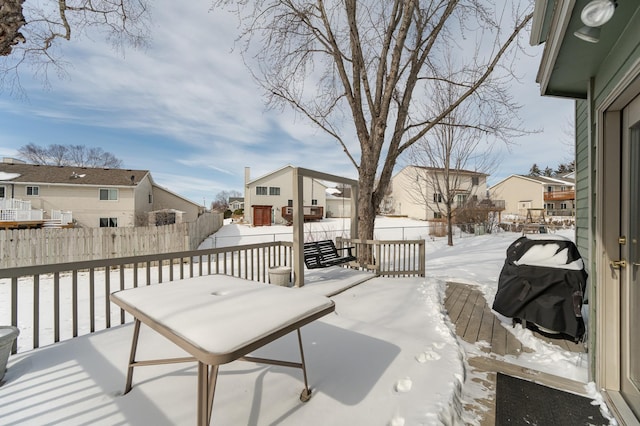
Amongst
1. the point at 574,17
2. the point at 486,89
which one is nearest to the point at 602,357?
the point at 574,17

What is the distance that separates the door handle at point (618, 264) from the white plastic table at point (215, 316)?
2115 millimetres

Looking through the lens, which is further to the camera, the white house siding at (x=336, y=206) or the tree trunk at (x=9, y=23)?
the white house siding at (x=336, y=206)

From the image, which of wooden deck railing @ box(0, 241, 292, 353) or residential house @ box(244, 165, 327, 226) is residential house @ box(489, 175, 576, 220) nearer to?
residential house @ box(244, 165, 327, 226)

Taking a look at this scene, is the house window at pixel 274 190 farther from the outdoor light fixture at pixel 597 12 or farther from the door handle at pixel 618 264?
the outdoor light fixture at pixel 597 12

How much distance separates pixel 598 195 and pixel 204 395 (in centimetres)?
297

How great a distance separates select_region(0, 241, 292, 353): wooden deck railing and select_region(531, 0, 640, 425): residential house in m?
4.15

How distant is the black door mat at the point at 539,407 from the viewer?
175 cm

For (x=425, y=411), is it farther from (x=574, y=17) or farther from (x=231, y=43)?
(x=231, y=43)

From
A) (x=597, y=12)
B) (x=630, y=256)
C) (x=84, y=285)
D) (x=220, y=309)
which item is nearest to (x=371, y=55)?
(x=597, y=12)

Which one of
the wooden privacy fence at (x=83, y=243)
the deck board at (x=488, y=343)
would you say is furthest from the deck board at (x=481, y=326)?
the wooden privacy fence at (x=83, y=243)

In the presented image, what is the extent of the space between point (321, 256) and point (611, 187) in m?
4.35

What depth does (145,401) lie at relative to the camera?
1818 millimetres

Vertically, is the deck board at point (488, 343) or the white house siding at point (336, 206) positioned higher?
the white house siding at point (336, 206)

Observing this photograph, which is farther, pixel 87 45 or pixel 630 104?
pixel 87 45
